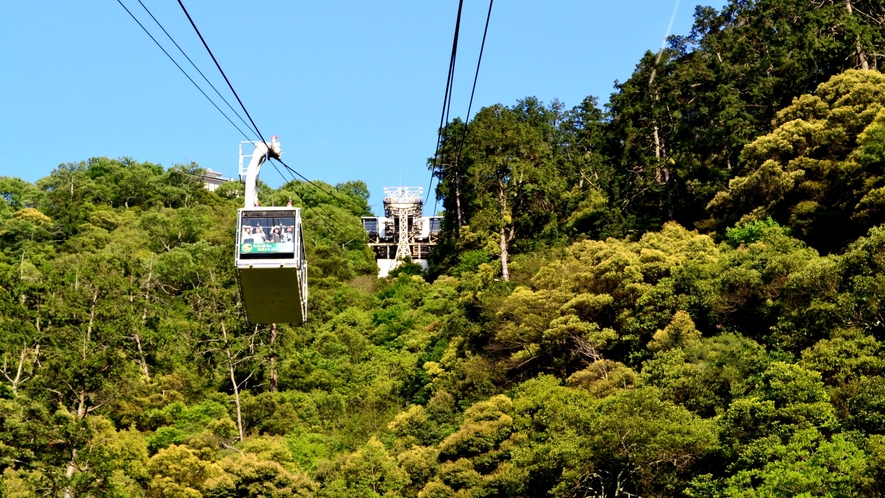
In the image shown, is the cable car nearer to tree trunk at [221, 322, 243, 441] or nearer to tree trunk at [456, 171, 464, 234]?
tree trunk at [221, 322, 243, 441]

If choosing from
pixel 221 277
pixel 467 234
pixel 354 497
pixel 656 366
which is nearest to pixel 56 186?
pixel 221 277

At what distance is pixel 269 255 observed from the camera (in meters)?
16.5

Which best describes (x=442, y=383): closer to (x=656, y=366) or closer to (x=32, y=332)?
(x=656, y=366)

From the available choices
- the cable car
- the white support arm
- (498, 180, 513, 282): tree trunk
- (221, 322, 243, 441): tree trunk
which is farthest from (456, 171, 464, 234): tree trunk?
the cable car

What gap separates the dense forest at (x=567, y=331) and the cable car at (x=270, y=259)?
6.97 m

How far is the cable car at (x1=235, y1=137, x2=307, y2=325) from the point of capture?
647 inches

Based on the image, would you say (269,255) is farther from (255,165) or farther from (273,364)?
(273,364)

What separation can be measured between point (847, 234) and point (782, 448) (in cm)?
1032

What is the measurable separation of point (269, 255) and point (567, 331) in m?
11.3

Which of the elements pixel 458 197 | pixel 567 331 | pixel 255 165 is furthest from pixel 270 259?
pixel 458 197

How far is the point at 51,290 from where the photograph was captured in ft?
118

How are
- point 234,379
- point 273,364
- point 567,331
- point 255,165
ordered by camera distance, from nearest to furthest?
point 255,165 < point 567,331 < point 234,379 < point 273,364

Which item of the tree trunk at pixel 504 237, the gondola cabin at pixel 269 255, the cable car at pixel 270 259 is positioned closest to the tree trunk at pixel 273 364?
the tree trunk at pixel 504 237

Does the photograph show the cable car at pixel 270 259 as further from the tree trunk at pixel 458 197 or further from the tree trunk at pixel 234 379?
the tree trunk at pixel 458 197
